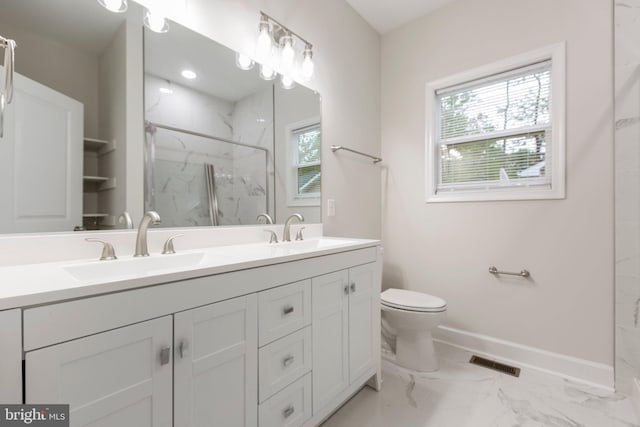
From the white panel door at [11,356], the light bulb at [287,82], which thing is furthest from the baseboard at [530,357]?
the white panel door at [11,356]

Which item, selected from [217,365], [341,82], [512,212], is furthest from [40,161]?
[512,212]

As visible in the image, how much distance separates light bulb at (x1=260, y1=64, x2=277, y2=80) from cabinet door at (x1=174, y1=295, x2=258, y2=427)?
4.11ft

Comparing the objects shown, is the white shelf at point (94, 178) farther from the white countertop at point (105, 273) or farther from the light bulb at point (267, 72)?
the light bulb at point (267, 72)

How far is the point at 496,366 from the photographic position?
72.4 inches

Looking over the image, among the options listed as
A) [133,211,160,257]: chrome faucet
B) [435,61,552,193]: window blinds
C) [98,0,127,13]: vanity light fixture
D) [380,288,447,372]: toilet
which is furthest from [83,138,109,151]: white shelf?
[435,61,552,193]: window blinds

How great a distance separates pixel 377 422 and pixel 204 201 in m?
Result: 1.35

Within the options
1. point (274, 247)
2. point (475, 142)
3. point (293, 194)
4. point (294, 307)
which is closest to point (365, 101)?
point (475, 142)

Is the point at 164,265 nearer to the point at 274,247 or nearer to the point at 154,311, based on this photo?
the point at 154,311

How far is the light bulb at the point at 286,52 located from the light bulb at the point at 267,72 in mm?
98

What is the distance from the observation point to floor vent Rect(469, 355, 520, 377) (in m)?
1.77

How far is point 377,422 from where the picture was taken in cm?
134

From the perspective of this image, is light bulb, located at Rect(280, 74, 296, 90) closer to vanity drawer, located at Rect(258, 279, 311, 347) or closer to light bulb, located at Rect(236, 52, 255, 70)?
light bulb, located at Rect(236, 52, 255, 70)

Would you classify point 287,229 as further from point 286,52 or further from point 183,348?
point 286,52

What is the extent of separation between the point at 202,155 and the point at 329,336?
3.39 feet
